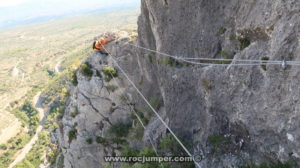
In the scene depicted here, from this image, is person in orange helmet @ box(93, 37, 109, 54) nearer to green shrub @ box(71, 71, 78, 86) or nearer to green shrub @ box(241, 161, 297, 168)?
green shrub @ box(71, 71, 78, 86)

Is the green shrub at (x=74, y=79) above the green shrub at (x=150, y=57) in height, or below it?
below

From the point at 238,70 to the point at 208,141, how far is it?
395 cm

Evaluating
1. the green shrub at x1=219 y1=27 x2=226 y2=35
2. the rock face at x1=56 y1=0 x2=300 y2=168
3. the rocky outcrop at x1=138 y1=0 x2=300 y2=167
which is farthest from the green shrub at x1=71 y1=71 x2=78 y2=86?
the green shrub at x1=219 y1=27 x2=226 y2=35

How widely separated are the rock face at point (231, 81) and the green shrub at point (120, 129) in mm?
6289

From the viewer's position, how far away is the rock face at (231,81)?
10.3m

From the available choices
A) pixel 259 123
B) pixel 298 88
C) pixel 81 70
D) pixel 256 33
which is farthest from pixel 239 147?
pixel 81 70

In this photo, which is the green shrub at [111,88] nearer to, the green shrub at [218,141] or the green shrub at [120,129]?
the green shrub at [120,129]

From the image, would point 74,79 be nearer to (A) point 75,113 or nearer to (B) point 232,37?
(A) point 75,113

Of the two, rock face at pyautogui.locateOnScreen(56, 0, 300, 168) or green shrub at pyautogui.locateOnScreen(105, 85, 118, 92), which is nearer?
rock face at pyautogui.locateOnScreen(56, 0, 300, 168)

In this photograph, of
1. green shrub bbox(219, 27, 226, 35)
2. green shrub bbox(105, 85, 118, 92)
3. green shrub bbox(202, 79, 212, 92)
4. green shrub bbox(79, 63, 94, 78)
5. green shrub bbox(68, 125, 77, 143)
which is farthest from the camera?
green shrub bbox(79, 63, 94, 78)

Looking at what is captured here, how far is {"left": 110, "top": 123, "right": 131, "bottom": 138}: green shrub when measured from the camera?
28102 mm

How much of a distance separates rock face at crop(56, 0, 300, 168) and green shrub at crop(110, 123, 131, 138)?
6.29 m

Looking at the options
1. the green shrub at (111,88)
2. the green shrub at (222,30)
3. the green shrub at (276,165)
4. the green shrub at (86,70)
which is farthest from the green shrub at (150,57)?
the green shrub at (276,165)

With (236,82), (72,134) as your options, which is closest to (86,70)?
(72,134)
